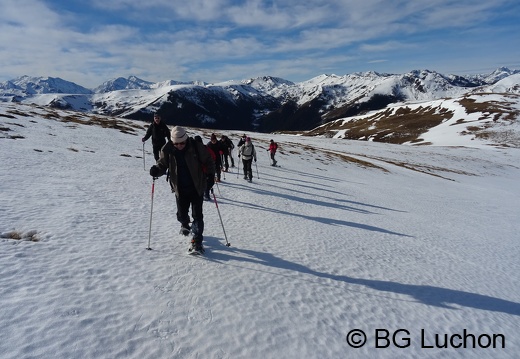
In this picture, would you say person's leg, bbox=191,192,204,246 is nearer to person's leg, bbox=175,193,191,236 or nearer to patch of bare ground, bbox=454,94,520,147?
person's leg, bbox=175,193,191,236

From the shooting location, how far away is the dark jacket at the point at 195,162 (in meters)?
8.19

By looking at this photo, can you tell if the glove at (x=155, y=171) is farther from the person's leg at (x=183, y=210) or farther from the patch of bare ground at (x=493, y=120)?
the patch of bare ground at (x=493, y=120)

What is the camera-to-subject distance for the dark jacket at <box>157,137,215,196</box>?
819 cm

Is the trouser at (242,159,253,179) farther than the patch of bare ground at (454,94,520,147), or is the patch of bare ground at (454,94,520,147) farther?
the patch of bare ground at (454,94,520,147)

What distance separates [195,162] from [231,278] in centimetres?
307

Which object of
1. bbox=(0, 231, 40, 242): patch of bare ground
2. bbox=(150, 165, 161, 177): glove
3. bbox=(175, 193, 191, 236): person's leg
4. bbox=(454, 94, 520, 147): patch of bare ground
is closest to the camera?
bbox=(0, 231, 40, 242): patch of bare ground

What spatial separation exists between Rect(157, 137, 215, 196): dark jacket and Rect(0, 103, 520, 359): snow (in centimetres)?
204

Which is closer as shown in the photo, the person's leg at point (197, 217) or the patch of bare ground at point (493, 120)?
the person's leg at point (197, 217)

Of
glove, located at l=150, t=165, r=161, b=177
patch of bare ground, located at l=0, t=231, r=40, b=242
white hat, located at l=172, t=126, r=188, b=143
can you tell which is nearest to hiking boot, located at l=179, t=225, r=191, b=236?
glove, located at l=150, t=165, r=161, b=177

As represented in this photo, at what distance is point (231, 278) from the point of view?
7.62 metres

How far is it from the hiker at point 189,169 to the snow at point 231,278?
1.23m

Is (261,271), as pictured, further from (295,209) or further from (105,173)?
(105,173)

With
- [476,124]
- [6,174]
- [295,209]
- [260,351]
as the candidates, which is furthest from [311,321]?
[476,124]

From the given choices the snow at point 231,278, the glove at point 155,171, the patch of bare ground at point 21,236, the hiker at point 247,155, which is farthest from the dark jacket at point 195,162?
the hiker at point 247,155
